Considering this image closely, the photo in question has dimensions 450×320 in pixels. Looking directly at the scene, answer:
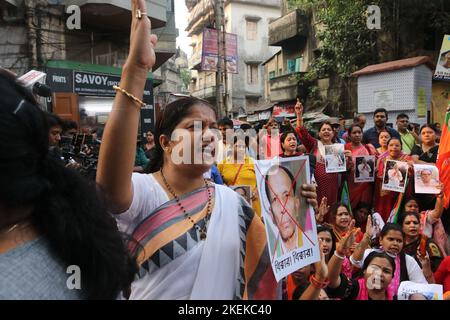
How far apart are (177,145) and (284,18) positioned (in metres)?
17.6

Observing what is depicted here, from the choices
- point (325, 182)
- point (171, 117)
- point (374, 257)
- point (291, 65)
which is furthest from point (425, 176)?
point (291, 65)

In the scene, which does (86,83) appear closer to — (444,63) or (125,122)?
(444,63)

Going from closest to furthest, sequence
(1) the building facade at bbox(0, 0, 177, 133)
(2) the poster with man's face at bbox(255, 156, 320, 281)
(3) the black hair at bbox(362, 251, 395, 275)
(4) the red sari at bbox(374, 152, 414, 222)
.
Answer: (2) the poster with man's face at bbox(255, 156, 320, 281) → (3) the black hair at bbox(362, 251, 395, 275) → (4) the red sari at bbox(374, 152, 414, 222) → (1) the building facade at bbox(0, 0, 177, 133)

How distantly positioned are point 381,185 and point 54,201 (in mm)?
4229

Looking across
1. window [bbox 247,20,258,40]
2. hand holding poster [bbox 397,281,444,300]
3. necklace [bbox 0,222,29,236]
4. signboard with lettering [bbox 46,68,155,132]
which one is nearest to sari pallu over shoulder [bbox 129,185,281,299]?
necklace [bbox 0,222,29,236]

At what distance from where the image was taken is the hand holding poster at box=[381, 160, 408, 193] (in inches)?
166

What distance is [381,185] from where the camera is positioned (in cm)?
459

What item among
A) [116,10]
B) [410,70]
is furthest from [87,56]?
[410,70]

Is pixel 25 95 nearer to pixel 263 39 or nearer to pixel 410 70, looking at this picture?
pixel 410 70

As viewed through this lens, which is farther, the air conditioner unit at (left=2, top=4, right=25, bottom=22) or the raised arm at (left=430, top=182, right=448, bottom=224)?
the air conditioner unit at (left=2, top=4, right=25, bottom=22)

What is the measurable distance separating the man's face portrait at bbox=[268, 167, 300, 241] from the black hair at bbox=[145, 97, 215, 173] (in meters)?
0.38

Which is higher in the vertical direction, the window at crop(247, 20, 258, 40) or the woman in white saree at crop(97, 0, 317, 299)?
the window at crop(247, 20, 258, 40)

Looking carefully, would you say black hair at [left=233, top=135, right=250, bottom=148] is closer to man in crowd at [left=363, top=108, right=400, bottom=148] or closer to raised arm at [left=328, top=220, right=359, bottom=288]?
man in crowd at [left=363, top=108, right=400, bottom=148]

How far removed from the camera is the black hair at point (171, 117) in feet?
5.11
